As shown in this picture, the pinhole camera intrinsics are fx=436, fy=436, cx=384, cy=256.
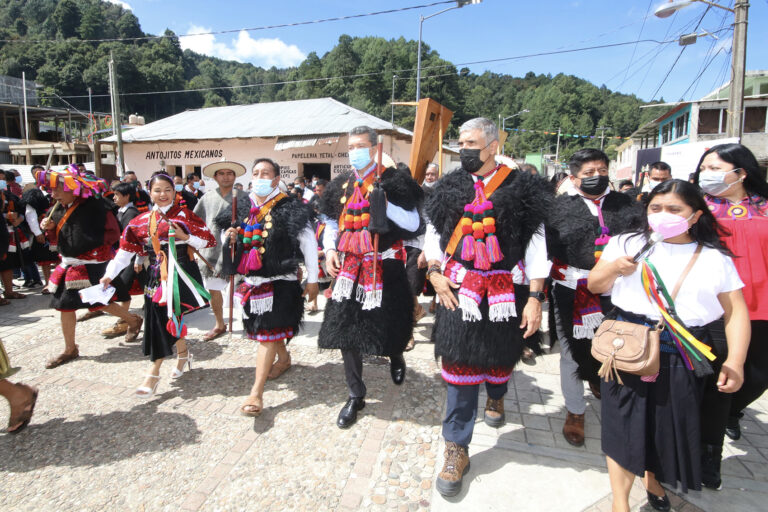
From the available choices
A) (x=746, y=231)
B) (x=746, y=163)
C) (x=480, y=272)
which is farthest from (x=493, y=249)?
(x=746, y=163)

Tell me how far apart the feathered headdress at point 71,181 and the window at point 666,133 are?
126 feet

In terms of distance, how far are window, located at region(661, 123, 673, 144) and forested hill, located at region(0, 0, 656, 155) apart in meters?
23.6

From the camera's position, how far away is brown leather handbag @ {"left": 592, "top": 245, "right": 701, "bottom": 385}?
1.92 meters

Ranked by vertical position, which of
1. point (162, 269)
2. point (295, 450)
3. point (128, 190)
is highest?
point (128, 190)

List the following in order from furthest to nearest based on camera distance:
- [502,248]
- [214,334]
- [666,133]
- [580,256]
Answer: [666,133] → [214,334] → [580,256] → [502,248]

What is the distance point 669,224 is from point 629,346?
0.59 metres

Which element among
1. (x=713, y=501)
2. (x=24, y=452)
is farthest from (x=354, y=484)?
(x=24, y=452)

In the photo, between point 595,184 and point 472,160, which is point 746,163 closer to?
point 595,184

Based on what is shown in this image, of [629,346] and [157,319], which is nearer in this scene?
[629,346]

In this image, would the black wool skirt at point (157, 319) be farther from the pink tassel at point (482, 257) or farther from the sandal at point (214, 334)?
the pink tassel at point (482, 257)

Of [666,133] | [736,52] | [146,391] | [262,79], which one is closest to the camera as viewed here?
[146,391]

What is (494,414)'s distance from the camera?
10.9 ft

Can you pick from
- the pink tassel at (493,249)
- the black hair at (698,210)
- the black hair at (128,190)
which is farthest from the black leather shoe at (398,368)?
the black hair at (128,190)

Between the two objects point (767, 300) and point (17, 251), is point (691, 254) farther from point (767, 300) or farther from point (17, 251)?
point (17, 251)
